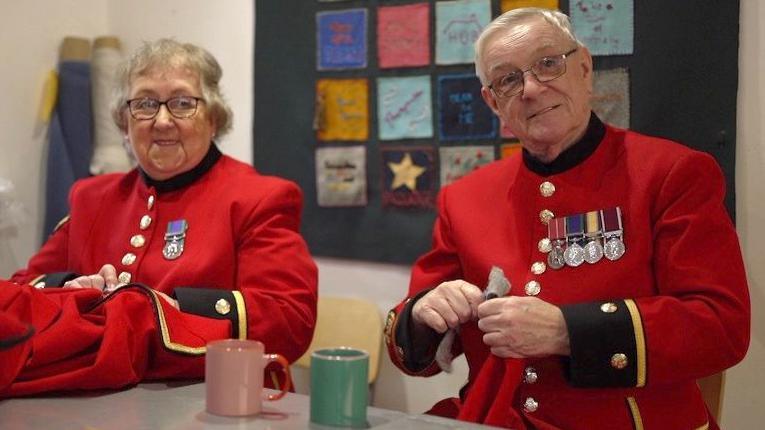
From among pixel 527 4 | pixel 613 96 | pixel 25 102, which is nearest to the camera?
pixel 613 96

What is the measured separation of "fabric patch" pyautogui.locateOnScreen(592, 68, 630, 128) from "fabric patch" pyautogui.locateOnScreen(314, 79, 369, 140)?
2.35ft

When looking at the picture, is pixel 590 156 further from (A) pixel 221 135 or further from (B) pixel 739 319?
(A) pixel 221 135

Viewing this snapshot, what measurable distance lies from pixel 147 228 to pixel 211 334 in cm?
51

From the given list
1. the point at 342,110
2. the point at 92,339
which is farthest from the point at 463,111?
the point at 92,339

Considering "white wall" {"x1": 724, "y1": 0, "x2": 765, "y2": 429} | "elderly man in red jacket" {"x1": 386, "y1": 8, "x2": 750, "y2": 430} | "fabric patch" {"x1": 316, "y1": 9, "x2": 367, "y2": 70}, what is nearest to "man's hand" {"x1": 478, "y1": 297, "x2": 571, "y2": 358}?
"elderly man in red jacket" {"x1": 386, "y1": 8, "x2": 750, "y2": 430}

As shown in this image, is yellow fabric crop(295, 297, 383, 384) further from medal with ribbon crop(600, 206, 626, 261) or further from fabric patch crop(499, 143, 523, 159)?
medal with ribbon crop(600, 206, 626, 261)

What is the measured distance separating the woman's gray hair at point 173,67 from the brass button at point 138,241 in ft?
0.99

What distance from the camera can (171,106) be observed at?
6.44 feet

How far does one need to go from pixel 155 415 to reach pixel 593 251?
81cm

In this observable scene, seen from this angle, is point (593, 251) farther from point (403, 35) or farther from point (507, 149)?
point (403, 35)

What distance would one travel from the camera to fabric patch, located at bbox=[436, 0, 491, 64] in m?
2.35

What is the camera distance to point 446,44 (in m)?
2.41

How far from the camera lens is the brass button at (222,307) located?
1.62m

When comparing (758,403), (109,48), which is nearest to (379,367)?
(758,403)
